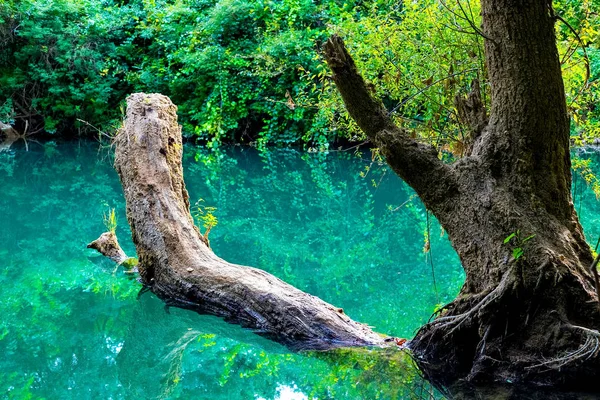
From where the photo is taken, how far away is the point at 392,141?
3.90 meters

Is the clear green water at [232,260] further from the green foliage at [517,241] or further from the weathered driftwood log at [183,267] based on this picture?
the green foliage at [517,241]

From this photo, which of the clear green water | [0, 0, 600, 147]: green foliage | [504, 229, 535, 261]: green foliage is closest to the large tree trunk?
[504, 229, 535, 261]: green foliage

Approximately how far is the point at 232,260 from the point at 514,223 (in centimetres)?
407

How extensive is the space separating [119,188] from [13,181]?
7.90 ft

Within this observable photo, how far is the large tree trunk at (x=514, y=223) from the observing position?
10.9 ft

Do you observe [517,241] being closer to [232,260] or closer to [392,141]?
[392,141]

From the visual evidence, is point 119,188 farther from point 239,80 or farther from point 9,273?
point 239,80

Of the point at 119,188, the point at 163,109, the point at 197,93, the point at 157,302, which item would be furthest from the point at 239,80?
the point at 157,302

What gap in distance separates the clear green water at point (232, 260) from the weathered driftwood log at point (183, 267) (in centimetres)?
16

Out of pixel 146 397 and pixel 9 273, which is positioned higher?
pixel 146 397

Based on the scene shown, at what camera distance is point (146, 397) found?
12.2 feet

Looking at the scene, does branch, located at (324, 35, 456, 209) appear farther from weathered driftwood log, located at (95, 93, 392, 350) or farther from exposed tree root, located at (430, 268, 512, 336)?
weathered driftwood log, located at (95, 93, 392, 350)

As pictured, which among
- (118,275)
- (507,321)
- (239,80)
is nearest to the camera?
(507,321)

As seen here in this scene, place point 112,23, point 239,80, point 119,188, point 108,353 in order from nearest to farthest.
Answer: point 108,353 → point 119,188 → point 239,80 → point 112,23
